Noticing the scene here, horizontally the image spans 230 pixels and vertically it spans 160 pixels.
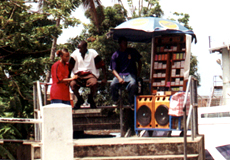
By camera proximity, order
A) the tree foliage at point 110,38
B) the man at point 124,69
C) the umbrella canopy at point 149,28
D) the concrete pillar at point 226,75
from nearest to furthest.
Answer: the man at point 124,69 < the umbrella canopy at point 149,28 < the tree foliage at point 110,38 < the concrete pillar at point 226,75

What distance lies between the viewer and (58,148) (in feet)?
17.2

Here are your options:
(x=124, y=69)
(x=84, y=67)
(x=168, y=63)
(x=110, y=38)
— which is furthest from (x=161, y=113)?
(x=110, y=38)

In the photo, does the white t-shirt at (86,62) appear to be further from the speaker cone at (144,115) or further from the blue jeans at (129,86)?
the speaker cone at (144,115)

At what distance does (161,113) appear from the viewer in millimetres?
8180

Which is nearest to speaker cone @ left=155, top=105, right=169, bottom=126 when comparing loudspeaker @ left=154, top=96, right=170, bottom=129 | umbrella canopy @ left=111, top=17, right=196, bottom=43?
loudspeaker @ left=154, top=96, right=170, bottom=129

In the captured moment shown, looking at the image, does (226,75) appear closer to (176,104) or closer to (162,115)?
(162,115)

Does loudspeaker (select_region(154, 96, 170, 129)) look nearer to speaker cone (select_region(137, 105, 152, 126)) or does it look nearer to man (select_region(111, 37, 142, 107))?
speaker cone (select_region(137, 105, 152, 126))

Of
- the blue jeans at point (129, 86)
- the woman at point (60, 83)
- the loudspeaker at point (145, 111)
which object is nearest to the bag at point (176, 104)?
the loudspeaker at point (145, 111)

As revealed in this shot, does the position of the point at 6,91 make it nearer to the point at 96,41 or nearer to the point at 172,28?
the point at 172,28

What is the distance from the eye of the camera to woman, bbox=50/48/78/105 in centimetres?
757

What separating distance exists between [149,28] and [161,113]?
1.82m

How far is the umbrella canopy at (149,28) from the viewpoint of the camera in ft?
28.3

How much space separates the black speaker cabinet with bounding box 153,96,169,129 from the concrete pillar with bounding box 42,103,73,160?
3.25m

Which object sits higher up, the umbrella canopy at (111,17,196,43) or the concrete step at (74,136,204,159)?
the umbrella canopy at (111,17,196,43)
